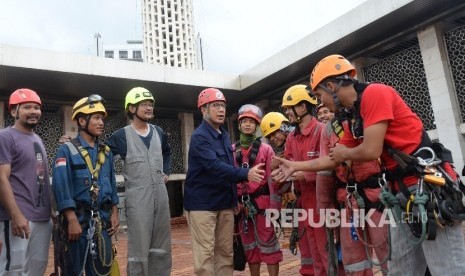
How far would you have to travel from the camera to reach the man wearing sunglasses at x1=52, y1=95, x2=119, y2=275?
3205 mm

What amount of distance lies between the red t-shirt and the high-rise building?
167 ft

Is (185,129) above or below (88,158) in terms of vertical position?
above

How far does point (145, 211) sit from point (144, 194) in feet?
0.54

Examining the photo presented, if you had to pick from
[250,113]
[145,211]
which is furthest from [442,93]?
[145,211]

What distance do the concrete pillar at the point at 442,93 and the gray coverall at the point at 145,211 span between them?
8.57 meters

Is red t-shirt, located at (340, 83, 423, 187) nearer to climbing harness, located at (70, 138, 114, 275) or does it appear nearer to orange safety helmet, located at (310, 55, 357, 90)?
orange safety helmet, located at (310, 55, 357, 90)

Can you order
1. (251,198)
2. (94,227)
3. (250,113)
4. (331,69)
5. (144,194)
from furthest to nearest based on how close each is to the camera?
(250,113)
(251,198)
(144,194)
(94,227)
(331,69)

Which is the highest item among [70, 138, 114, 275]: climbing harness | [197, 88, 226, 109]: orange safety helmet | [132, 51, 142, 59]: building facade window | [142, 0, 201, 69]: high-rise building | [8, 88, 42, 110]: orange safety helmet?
[132, 51, 142, 59]: building facade window

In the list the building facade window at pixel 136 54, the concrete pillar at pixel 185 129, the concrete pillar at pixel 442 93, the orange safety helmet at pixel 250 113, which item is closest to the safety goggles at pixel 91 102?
the orange safety helmet at pixel 250 113

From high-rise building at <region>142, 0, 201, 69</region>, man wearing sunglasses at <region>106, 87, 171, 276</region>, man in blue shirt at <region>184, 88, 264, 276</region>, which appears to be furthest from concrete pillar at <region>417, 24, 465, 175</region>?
high-rise building at <region>142, 0, 201, 69</region>

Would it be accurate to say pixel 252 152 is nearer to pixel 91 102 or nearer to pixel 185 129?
pixel 91 102

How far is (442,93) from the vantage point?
990 centimetres

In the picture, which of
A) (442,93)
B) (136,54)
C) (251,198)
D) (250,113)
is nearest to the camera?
(251,198)

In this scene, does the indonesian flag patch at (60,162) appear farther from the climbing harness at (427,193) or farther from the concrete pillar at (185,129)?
the concrete pillar at (185,129)
